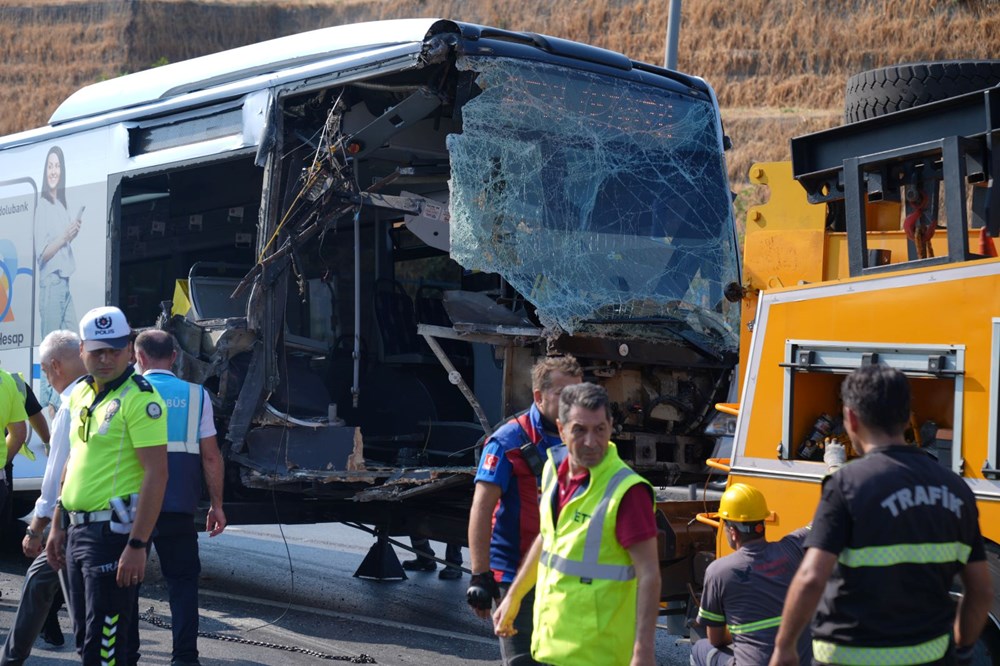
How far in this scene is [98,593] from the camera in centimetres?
515

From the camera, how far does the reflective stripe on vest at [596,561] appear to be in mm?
3947

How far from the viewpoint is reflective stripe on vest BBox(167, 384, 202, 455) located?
611cm

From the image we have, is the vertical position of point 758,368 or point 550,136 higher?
point 550,136

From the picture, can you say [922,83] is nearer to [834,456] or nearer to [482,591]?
[834,456]

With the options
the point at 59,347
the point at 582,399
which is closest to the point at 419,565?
the point at 59,347

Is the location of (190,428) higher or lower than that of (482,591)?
higher

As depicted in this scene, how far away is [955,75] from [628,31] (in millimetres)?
21155

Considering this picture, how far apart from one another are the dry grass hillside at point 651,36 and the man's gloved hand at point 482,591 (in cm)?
1913

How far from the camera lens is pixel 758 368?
215 inches

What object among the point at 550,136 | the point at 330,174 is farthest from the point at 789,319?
the point at 330,174

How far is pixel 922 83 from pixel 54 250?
581 centimetres

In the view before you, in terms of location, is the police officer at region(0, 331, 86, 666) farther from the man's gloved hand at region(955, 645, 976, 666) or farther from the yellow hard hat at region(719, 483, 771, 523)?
the man's gloved hand at region(955, 645, 976, 666)

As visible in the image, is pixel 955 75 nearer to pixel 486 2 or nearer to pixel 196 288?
pixel 196 288

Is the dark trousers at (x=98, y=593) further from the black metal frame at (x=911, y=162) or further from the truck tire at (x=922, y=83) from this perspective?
the truck tire at (x=922, y=83)
